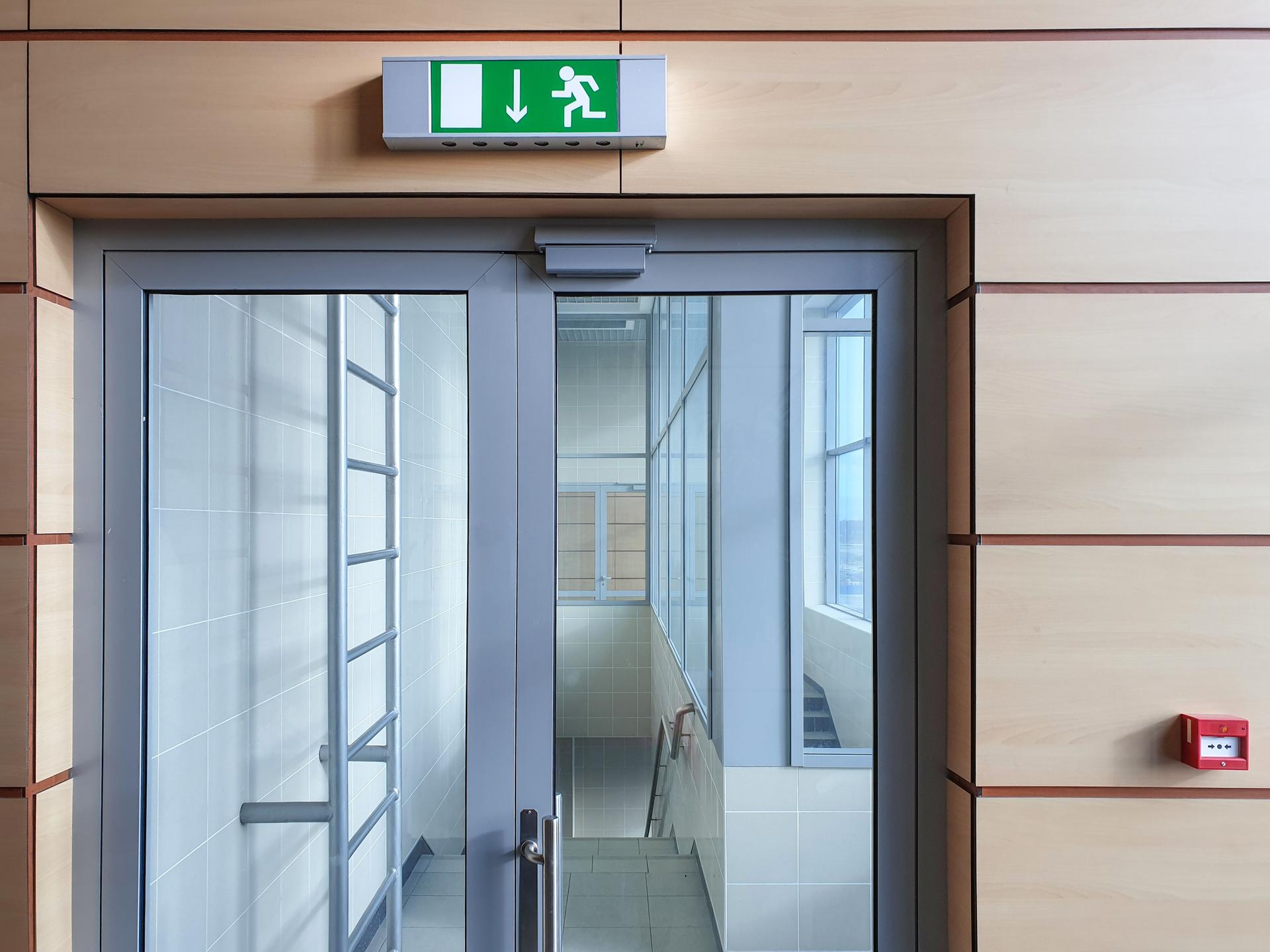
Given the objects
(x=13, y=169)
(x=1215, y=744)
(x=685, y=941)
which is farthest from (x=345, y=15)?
(x=1215, y=744)

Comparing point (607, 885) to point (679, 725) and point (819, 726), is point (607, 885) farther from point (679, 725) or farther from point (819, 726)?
point (819, 726)

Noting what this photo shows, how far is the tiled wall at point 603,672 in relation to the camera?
4.11 ft

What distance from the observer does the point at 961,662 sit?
1167mm

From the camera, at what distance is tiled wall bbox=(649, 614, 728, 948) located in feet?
4.15

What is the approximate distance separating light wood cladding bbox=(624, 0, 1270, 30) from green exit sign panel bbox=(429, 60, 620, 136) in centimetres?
13

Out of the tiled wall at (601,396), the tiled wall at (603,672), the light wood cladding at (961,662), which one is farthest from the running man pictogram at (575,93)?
the light wood cladding at (961,662)

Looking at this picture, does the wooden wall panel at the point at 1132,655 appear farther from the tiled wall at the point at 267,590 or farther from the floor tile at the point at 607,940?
the tiled wall at the point at 267,590

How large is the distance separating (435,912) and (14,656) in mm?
787

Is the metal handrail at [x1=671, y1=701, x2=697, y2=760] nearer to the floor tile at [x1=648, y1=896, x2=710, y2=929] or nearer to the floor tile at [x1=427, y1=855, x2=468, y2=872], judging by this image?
the floor tile at [x1=648, y1=896, x2=710, y2=929]

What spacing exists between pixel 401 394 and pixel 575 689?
1.97 feet

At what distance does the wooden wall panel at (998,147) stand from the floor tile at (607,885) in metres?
1.16

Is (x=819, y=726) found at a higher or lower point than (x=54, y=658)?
lower

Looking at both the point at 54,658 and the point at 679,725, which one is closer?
the point at 54,658

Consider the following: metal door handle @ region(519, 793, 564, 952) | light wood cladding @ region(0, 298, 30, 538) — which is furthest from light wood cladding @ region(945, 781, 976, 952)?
light wood cladding @ region(0, 298, 30, 538)
